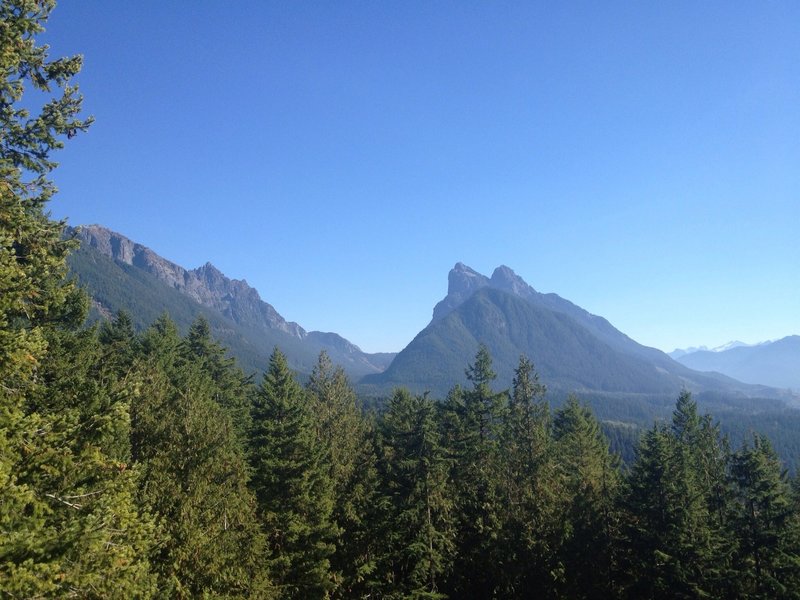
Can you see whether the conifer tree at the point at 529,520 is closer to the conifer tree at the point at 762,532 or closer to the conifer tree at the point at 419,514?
the conifer tree at the point at 419,514

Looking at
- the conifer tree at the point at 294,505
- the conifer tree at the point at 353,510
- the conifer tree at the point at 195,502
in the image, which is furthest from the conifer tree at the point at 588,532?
the conifer tree at the point at 195,502

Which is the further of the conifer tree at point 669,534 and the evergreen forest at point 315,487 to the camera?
the conifer tree at point 669,534

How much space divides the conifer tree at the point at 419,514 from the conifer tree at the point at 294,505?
4.00m

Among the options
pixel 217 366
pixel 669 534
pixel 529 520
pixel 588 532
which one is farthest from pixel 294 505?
pixel 217 366

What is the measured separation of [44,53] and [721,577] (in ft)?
117

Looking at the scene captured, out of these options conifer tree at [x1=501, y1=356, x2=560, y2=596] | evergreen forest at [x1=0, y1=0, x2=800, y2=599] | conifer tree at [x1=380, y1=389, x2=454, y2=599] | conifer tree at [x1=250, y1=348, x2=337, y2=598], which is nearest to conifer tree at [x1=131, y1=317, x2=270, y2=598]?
evergreen forest at [x1=0, y1=0, x2=800, y2=599]

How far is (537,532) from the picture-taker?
28641 millimetres

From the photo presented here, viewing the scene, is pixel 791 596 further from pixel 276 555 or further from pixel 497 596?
pixel 276 555

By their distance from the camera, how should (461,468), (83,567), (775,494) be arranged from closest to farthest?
(83,567) → (775,494) → (461,468)

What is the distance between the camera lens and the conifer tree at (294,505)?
947 inches

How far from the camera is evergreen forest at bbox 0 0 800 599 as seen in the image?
887cm

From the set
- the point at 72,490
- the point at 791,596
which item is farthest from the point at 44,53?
the point at 791,596

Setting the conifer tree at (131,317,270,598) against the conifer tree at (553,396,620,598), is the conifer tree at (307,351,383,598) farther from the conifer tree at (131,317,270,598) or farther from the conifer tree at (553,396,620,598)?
the conifer tree at (553,396,620,598)

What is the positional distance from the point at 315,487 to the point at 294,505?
6.51 feet
